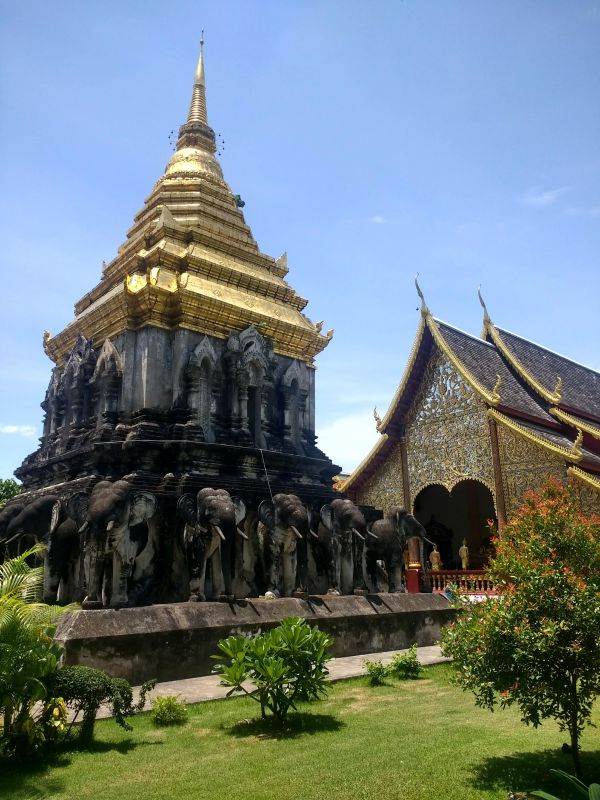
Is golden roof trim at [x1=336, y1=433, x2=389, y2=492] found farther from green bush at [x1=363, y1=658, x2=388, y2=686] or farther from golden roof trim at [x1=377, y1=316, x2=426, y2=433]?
green bush at [x1=363, y1=658, x2=388, y2=686]

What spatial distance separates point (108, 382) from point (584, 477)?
10.1 m

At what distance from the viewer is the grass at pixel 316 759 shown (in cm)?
404

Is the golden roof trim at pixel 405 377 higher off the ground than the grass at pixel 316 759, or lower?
higher

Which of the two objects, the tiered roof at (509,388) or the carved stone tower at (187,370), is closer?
the carved stone tower at (187,370)

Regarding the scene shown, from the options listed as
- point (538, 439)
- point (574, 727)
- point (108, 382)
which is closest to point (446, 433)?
point (538, 439)

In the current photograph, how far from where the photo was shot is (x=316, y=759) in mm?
4609

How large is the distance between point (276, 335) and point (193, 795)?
9916 millimetres

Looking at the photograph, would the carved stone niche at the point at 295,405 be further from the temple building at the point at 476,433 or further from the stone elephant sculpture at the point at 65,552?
the temple building at the point at 476,433

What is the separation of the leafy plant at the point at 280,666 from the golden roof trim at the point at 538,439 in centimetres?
1056

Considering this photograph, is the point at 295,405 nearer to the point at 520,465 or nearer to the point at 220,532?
the point at 220,532

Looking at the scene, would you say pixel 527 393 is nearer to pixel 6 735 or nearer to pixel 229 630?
pixel 229 630

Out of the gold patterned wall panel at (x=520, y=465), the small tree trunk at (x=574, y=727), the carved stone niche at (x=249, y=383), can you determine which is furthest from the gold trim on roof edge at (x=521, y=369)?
the small tree trunk at (x=574, y=727)

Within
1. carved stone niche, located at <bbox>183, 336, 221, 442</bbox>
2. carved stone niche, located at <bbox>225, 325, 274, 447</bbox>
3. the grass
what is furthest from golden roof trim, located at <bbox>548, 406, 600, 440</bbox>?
the grass

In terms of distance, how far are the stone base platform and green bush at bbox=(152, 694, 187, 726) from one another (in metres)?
1.37
